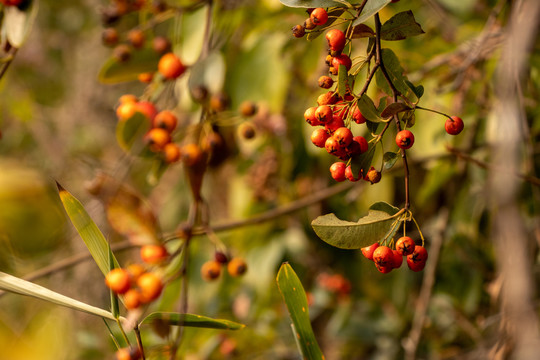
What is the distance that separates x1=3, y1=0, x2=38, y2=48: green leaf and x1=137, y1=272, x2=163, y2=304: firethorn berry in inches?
14.7

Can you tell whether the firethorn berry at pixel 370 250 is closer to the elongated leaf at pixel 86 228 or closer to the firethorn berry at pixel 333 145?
the firethorn berry at pixel 333 145

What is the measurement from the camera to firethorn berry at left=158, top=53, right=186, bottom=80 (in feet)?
2.90

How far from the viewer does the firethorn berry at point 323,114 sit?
461 mm

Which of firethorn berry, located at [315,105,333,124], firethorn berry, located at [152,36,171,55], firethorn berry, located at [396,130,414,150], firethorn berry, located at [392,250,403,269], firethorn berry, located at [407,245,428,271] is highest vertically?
firethorn berry, located at [315,105,333,124]

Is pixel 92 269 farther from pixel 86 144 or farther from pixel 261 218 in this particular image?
pixel 261 218

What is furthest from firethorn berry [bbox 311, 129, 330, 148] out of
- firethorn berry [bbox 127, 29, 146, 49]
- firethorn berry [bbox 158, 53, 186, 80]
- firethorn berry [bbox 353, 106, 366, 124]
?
firethorn berry [bbox 127, 29, 146, 49]

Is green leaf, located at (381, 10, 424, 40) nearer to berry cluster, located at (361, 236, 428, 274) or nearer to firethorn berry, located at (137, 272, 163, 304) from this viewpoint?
berry cluster, located at (361, 236, 428, 274)

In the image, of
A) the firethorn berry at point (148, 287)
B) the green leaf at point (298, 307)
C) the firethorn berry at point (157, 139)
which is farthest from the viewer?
the firethorn berry at point (157, 139)

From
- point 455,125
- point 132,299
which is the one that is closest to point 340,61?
point 455,125

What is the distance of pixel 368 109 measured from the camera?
17.5 inches

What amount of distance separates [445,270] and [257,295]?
546 mm

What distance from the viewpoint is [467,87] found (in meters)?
1.12

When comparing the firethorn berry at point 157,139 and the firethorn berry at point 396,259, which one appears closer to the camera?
the firethorn berry at point 396,259

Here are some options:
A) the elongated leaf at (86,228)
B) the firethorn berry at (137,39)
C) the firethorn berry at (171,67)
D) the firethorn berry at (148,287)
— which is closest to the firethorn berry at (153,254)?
the firethorn berry at (148,287)
